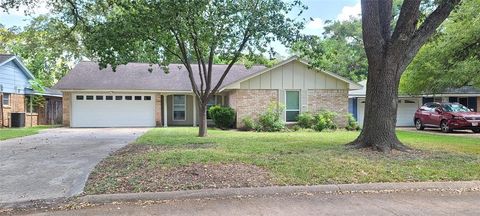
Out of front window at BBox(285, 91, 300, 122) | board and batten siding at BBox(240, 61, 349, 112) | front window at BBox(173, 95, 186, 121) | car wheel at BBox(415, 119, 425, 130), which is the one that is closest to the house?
front window at BBox(173, 95, 186, 121)

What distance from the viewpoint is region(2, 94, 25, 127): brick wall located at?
25697 millimetres

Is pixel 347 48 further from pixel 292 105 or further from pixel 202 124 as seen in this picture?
pixel 202 124

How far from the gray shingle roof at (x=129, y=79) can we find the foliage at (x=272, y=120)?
3.50 m

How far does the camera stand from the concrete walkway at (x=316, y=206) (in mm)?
5812

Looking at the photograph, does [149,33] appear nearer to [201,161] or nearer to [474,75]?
[201,161]

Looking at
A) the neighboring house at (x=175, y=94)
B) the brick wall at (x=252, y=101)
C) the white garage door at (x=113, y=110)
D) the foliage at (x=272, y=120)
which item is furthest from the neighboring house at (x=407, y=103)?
the white garage door at (x=113, y=110)

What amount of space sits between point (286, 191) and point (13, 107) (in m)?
25.2

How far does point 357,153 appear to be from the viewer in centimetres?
1011

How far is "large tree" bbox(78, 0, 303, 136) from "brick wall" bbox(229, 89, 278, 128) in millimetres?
6307

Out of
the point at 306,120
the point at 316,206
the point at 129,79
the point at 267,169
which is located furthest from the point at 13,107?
the point at 316,206

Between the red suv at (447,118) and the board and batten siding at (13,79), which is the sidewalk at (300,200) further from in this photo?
the board and batten siding at (13,79)

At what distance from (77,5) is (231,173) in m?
11.1

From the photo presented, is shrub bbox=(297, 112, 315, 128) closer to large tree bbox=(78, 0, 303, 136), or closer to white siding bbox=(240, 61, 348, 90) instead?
white siding bbox=(240, 61, 348, 90)

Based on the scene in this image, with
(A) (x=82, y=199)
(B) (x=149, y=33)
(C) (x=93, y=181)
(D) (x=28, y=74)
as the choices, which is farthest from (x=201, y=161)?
(D) (x=28, y=74)
